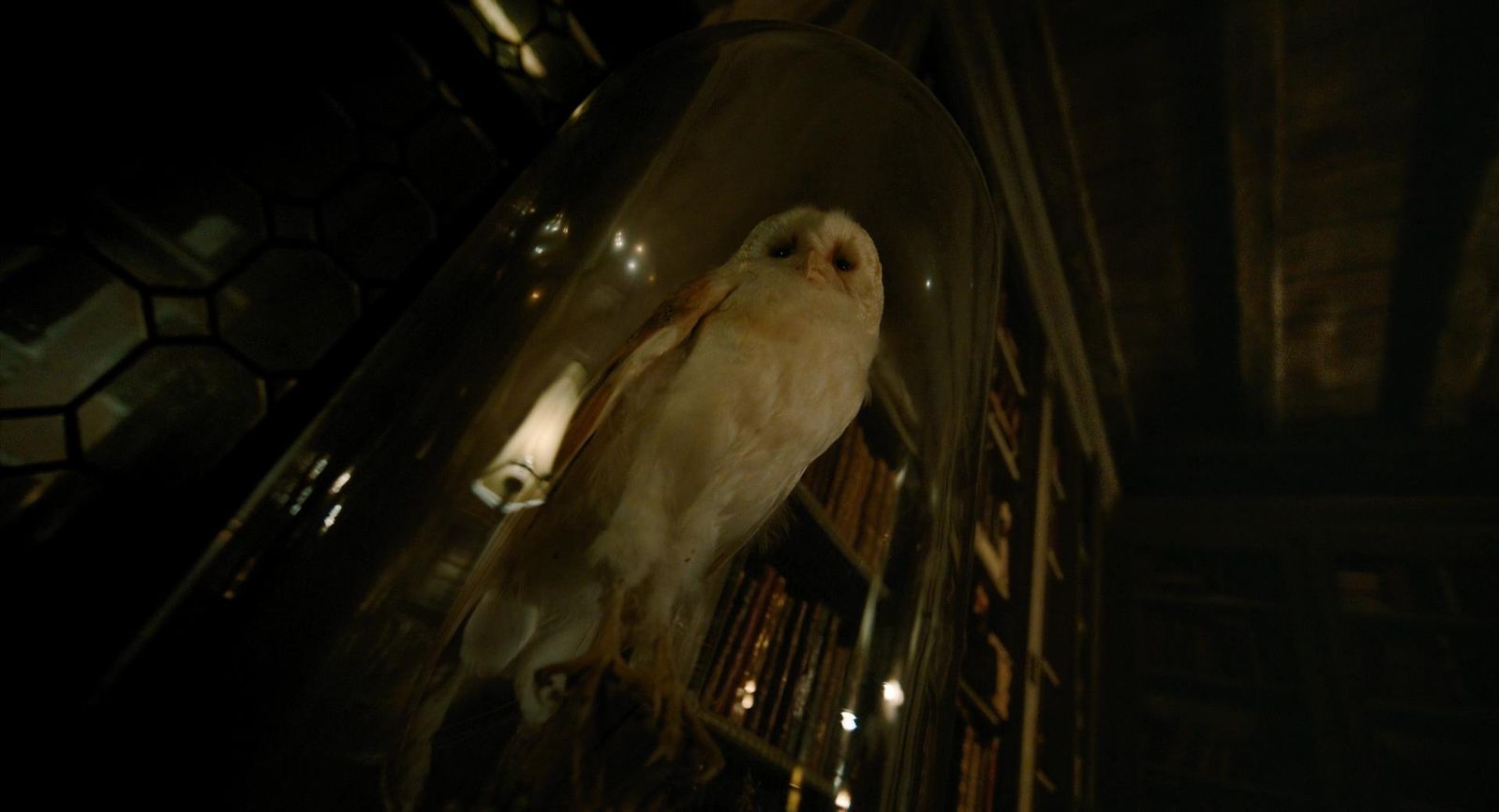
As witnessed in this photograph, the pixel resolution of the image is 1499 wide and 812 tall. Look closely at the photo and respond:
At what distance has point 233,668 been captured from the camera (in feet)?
1.10

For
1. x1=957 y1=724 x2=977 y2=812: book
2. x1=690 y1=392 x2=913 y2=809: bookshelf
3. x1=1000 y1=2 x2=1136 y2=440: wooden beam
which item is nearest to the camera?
x1=690 y1=392 x2=913 y2=809: bookshelf

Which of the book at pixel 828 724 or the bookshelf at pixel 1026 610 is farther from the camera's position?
the bookshelf at pixel 1026 610

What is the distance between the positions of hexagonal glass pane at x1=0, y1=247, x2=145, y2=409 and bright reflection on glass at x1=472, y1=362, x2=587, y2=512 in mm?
349

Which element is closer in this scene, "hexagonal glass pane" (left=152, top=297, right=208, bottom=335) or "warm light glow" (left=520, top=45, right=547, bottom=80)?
"hexagonal glass pane" (left=152, top=297, right=208, bottom=335)

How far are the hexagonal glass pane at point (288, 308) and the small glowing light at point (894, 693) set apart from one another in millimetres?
635

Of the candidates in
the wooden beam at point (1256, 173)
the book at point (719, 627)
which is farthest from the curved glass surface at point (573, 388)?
the wooden beam at point (1256, 173)

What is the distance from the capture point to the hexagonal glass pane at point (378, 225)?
655mm

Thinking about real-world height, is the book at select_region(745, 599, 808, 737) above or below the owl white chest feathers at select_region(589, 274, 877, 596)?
below

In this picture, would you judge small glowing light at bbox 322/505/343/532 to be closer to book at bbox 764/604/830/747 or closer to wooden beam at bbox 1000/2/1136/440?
book at bbox 764/604/830/747

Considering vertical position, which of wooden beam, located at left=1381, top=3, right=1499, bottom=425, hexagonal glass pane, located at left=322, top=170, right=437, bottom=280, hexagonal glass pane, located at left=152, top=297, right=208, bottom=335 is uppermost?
wooden beam, located at left=1381, top=3, right=1499, bottom=425

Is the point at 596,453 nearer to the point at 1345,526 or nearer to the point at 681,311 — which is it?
the point at 681,311

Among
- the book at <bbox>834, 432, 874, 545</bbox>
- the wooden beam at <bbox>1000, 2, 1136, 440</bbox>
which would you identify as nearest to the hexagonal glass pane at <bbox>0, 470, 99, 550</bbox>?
the book at <bbox>834, 432, 874, 545</bbox>

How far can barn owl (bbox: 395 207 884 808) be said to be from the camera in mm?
398

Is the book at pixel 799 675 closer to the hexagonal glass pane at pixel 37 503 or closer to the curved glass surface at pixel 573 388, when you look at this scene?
the curved glass surface at pixel 573 388
